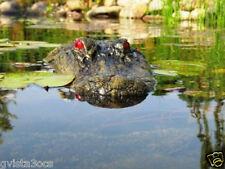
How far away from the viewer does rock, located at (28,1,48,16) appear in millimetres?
22481

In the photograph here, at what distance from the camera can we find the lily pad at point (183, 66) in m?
4.33

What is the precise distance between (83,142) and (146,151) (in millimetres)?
403

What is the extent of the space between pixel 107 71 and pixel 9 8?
20.3m

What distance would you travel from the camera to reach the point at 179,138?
236cm

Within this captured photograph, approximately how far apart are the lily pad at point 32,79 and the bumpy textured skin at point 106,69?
0.44ft

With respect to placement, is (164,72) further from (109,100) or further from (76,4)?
(76,4)

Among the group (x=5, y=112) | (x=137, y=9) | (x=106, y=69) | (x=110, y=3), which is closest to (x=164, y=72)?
(x=106, y=69)

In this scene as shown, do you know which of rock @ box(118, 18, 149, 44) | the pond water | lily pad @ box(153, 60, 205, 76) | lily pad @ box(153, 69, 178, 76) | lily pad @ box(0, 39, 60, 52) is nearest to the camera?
the pond water

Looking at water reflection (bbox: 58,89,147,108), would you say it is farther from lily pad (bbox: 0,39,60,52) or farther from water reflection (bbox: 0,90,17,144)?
lily pad (bbox: 0,39,60,52)

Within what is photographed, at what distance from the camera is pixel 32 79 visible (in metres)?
Answer: 3.79

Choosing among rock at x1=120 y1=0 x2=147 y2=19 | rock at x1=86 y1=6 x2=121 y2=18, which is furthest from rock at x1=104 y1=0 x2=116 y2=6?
rock at x1=120 y1=0 x2=147 y2=19

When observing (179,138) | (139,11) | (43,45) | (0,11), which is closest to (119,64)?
(179,138)

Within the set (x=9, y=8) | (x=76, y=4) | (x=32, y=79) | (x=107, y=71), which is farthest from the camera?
(x=9, y=8)

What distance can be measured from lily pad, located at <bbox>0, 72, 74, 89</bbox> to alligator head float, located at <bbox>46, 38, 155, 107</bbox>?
0.12 meters
